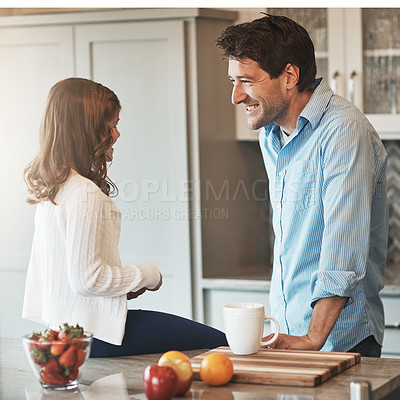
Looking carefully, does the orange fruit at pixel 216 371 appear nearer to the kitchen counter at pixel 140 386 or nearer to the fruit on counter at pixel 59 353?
the kitchen counter at pixel 140 386

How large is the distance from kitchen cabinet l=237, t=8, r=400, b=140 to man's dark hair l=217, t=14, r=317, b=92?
105cm

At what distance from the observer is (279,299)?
5.04 ft

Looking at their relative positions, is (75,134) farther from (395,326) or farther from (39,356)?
(395,326)

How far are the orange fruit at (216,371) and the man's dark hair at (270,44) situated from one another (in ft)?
2.22

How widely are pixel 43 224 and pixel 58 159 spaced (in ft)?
0.42

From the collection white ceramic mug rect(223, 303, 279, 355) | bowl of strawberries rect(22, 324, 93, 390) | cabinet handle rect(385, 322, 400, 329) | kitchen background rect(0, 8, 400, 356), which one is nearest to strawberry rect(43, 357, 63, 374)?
bowl of strawberries rect(22, 324, 93, 390)

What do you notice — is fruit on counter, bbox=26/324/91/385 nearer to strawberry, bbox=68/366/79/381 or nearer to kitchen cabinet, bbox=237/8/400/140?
strawberry, bbox=68/366/79/381

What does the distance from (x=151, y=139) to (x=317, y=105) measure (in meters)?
1.10

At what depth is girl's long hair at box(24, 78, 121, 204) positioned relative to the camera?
4.25 feet

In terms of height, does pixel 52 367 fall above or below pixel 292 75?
below

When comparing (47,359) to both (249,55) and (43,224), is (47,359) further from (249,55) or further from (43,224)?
(249,55)

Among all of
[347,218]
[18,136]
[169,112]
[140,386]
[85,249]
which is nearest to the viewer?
[140,386]

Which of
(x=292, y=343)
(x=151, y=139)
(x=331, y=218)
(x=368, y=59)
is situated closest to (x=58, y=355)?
(x=292, y=343)

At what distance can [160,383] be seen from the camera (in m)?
0.91
